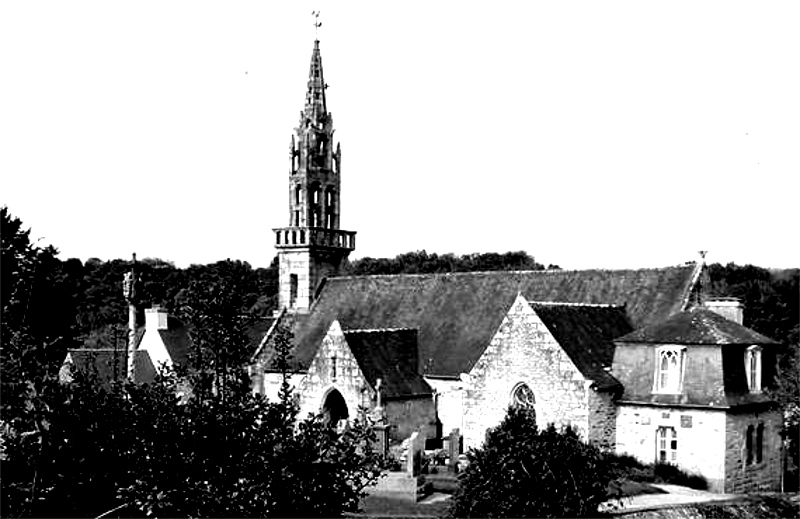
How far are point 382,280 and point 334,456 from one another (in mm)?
36553

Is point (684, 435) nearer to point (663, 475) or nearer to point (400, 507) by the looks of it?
point (663, 475)

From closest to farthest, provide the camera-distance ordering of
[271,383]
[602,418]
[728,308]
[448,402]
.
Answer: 1. [602,418]
2. [728,308]
3. [448,402]
4. [271,383]

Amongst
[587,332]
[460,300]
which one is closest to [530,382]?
[587,332]

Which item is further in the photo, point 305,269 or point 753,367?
point 305,269

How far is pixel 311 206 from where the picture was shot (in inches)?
1977

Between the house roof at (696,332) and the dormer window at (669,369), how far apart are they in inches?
12.6

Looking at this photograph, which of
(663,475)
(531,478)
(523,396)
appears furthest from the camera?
(523,396)

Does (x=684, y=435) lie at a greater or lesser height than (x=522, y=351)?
lesser

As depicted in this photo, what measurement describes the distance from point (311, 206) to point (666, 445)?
22.6 m

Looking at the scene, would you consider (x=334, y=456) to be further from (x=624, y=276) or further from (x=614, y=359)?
(x=624, y=276)

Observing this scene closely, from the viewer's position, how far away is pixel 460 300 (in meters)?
44.5

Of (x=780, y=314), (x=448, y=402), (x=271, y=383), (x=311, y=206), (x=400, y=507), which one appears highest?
(x=311, y=206)

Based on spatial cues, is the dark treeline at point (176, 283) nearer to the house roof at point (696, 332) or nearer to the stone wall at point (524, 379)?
the stone wall at point (524, 379)

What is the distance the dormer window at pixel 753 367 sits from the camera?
1326 inches
